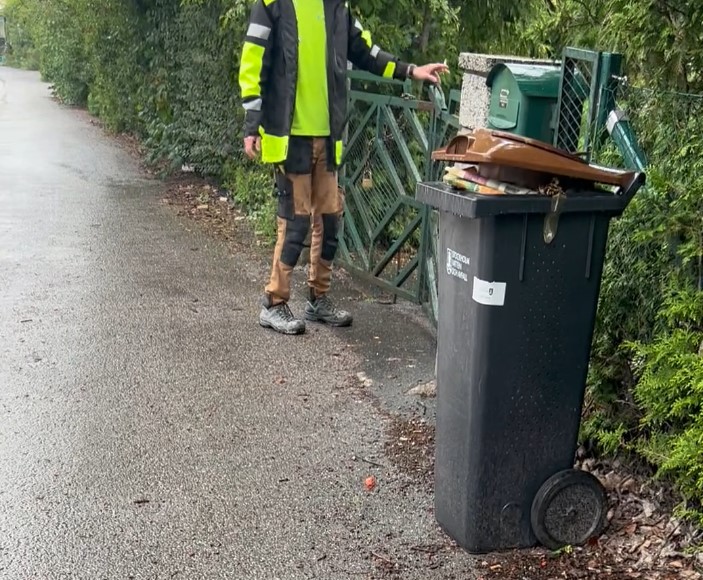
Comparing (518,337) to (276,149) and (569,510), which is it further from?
(276,149)

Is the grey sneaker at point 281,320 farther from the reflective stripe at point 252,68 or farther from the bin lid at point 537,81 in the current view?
the bin lid at point 537,81

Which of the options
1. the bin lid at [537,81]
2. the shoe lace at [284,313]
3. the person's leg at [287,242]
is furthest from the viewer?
the shoe lace at [284,313]

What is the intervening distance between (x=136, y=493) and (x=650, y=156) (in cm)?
248

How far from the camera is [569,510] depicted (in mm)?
3570

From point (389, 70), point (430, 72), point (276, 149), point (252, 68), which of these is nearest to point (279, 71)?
point (252, 68)

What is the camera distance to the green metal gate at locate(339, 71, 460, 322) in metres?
6.16

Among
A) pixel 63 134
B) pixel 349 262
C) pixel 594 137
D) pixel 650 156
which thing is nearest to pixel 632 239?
pixel 650 156

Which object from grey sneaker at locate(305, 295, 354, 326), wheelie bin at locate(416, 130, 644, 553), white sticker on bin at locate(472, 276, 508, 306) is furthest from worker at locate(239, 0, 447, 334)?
white sticker on bin at locate(472, 276, 508, 306)

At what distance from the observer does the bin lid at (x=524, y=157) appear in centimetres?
323

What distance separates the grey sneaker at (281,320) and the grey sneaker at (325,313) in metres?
0.15

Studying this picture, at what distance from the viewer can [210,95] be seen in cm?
1050

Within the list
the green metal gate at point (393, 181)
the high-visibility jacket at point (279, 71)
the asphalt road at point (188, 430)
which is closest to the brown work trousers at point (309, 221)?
the high-visibility jacket at point (279, 71)

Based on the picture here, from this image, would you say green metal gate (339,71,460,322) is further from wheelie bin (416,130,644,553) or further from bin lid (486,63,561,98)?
wheelie bin (416,130,644,553)

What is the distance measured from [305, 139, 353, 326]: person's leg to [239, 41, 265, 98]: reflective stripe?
507 millimetres
